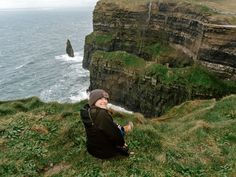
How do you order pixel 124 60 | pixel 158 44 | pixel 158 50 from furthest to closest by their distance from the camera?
pixel 158 44 < pixel 158 50 < pixel 124 60

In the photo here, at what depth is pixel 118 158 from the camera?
12.6 meters

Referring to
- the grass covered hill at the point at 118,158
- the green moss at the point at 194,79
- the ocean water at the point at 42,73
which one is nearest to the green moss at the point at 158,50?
the green moss at the point at 194,79

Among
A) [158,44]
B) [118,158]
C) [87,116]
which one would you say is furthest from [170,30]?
[87,116]

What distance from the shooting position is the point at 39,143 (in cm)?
1580

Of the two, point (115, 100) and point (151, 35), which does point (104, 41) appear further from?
point (115, 100)

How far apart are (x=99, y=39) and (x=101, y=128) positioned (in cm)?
6768

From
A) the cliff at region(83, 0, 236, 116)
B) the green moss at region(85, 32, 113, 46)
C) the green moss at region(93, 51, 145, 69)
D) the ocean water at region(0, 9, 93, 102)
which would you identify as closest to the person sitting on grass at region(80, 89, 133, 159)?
the cliff at region(83, 0, 236, 116)

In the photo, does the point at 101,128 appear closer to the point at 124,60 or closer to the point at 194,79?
the point at 194,79

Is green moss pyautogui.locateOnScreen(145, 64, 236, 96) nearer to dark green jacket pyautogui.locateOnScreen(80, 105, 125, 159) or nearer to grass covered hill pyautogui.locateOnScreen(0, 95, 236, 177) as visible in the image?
grass covered hill pyautogui.locateOnScreen(0, 95, 236, 177)

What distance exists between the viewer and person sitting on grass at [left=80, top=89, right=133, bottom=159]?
442 inches

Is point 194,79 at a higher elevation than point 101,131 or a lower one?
lower

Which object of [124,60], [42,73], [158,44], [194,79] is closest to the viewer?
[194,79]

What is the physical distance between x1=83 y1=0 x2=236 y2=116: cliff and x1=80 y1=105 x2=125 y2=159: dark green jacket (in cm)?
3684

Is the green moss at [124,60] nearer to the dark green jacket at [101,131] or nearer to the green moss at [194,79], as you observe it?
the green moss at [194,79]
